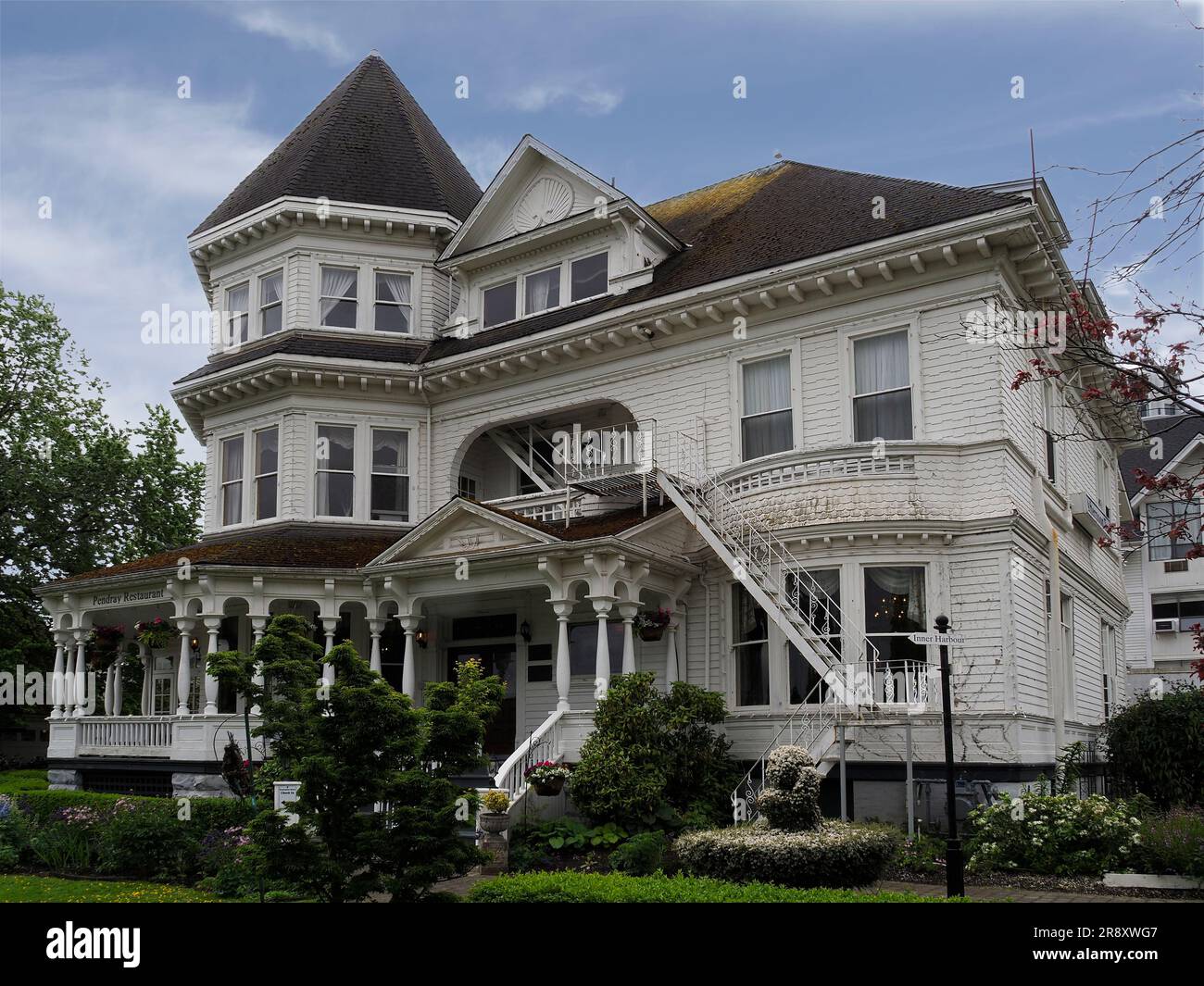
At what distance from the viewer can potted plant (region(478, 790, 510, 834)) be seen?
16.2 meters

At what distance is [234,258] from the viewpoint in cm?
2822

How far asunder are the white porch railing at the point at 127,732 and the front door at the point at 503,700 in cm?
590

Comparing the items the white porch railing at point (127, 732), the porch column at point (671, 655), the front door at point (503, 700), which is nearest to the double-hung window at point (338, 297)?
the front door at point (503, 700)

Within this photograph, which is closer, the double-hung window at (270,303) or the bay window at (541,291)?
the bay window at (541,291)

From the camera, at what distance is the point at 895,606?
18797mm

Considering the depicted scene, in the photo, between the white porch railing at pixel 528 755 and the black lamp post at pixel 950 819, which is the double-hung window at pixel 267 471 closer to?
the white porch railing at pixel 528 755

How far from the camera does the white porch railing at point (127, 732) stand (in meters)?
23.2

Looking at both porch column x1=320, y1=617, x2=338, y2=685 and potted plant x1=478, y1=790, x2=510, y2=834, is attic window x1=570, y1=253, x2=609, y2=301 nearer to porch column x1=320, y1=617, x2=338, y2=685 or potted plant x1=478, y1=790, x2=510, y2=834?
porch column x1=320, y1=617, x2=338, y2=685

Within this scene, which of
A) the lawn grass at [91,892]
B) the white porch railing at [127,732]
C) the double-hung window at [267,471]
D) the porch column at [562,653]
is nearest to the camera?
the lawn grass at [91,892]

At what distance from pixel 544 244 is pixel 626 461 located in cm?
582

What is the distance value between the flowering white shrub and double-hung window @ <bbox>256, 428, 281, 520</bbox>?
16754 mm

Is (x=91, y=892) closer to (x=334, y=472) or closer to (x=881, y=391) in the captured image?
(x=334, y=472)

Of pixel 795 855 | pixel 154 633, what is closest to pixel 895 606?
pixel 795 855
